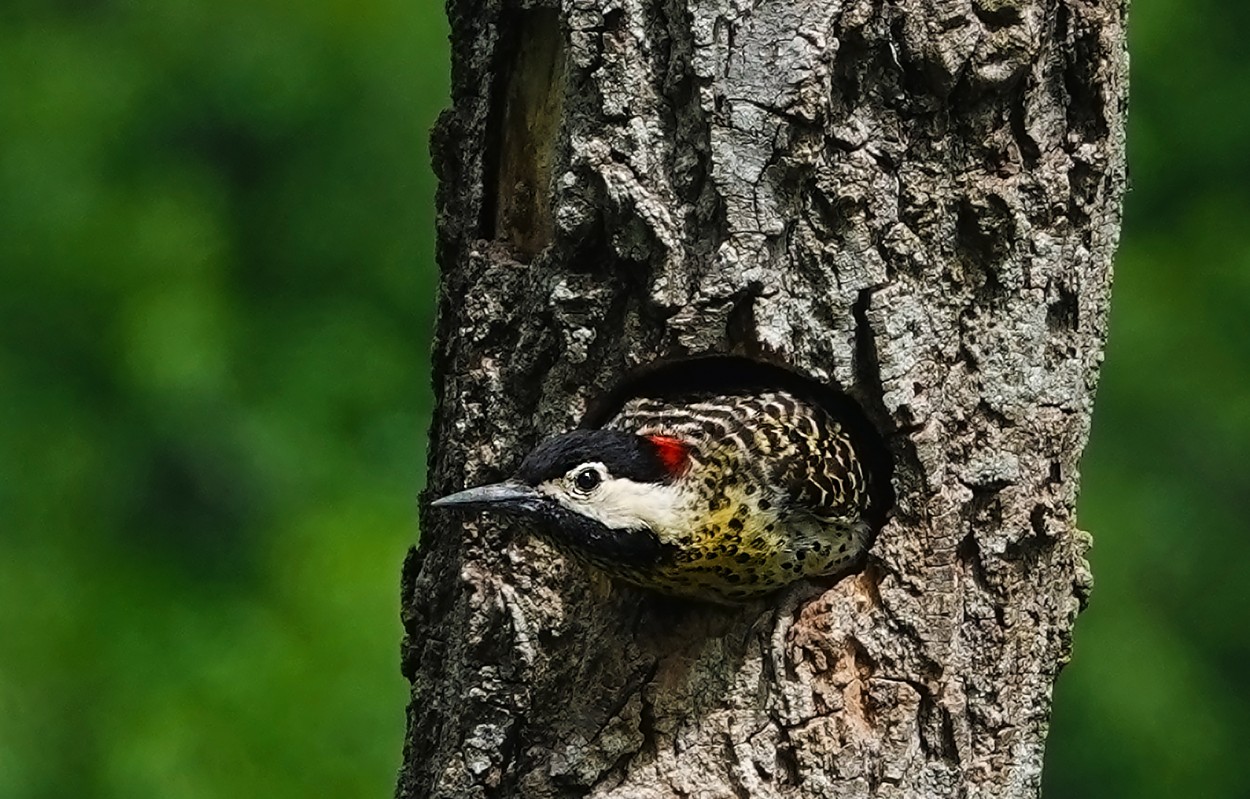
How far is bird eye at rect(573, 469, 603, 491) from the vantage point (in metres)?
3.69

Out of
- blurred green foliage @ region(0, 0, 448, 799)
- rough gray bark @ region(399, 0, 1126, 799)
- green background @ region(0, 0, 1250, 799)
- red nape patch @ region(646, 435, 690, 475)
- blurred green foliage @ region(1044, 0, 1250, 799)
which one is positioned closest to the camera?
rough gray bark @ region(399, 0, 1126, 799)

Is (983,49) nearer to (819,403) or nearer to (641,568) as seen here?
(819,403)

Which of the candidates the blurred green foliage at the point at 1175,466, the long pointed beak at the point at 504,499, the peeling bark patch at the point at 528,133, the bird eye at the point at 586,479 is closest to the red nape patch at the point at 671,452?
the bird eye at the point at 586,479

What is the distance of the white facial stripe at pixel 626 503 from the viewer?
3.70 metres

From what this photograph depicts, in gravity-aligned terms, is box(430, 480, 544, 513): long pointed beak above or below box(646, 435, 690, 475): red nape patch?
below

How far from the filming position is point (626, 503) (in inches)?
149

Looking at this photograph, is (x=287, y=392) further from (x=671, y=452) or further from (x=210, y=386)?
(x=671, y=452)

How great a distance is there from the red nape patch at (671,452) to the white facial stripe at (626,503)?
0.05 meters

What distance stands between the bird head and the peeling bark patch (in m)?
0.49

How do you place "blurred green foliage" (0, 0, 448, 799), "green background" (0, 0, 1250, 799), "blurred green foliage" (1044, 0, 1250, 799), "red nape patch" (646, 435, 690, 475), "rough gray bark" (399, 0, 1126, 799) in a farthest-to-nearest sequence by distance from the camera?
1. "blurred green foliage" (1044, 0, 1250, 799)
2. "green background" (0, 0, 1250, 799)
3. "blurred green foliage" (0, 0, 448, 799)
4. "red nape patch" (646, 435, 690, 475)
5. "rough gray bark" (399, 0, 1126, 799)

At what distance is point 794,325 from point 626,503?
0.50 meters

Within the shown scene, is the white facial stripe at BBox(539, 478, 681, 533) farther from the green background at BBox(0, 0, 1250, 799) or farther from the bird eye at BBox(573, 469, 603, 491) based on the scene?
the green background at BBox(0, 0, 1250, 799)

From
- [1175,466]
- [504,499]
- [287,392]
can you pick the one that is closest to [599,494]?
[504,499]

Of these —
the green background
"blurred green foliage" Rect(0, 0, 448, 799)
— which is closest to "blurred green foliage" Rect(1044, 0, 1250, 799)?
the green background
